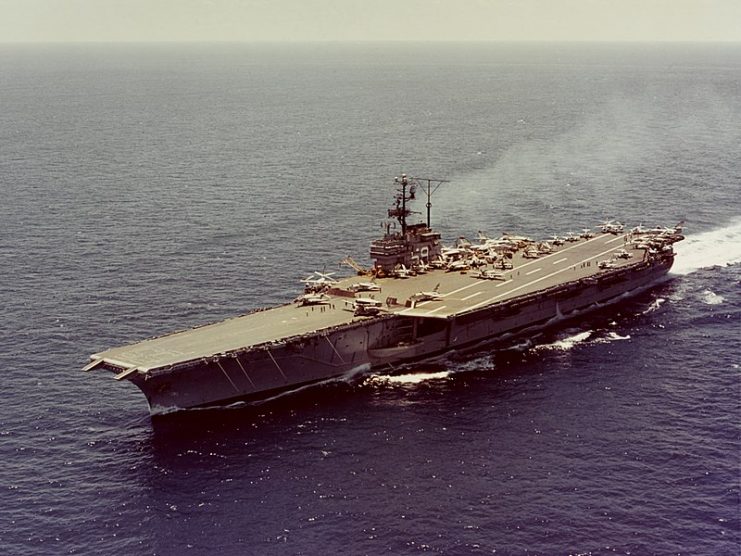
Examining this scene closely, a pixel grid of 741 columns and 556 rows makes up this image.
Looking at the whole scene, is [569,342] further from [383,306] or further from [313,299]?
[313,299]

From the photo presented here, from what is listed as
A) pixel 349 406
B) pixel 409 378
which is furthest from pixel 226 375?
pixel 409 378

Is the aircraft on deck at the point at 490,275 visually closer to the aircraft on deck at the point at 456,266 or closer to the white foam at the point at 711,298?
the aircraft on deck at the point at 456,266

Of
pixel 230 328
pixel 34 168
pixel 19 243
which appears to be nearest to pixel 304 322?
pixel 230 328

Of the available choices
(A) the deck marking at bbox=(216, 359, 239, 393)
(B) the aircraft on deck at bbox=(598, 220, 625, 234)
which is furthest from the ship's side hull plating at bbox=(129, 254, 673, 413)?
(B) the aircraft on deck at bbox=(598, 220, 625, 234)

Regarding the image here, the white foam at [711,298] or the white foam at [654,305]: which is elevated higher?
the white foam at [711,298]

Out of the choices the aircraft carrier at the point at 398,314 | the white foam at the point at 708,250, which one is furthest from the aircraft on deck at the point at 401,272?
the white foam at the point at 708,250

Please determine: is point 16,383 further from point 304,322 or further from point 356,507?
point 356,507
